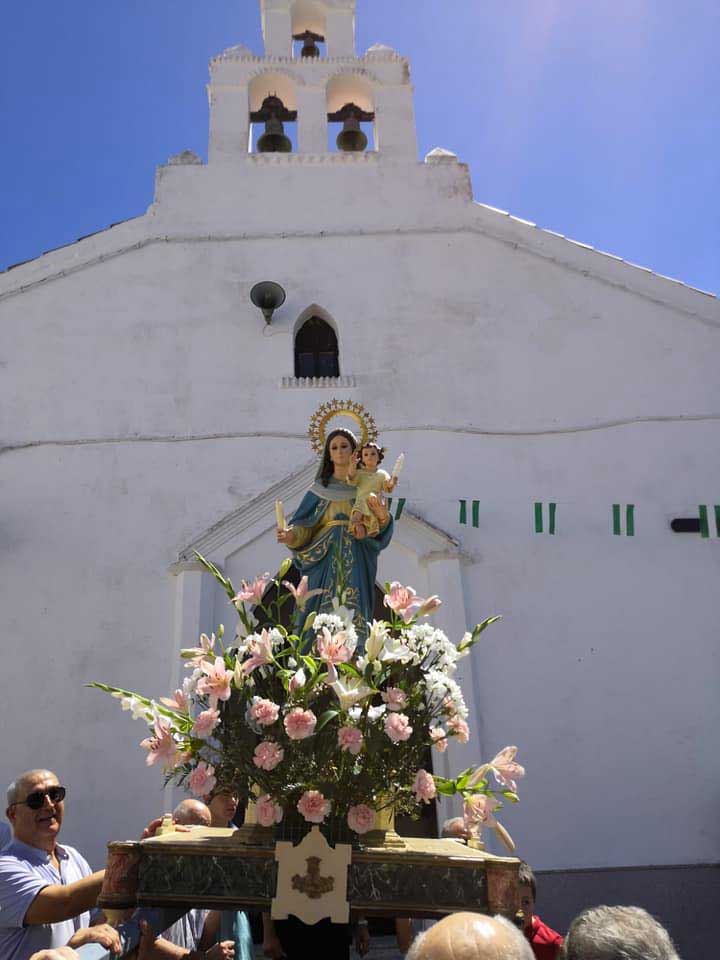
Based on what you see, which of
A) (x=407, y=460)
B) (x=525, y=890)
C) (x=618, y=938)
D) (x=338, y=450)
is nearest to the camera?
(x=618, y=938)

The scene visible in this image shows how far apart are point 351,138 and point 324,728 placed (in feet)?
34.0

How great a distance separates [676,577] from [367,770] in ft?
20.9

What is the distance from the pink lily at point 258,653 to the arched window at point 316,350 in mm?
6792

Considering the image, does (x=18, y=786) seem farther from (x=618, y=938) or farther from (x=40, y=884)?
(x=618, y=938)

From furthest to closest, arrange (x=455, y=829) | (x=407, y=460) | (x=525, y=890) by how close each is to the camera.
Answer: (x=407, y=460) < (x=455, y=829) < (x=525, y=890)

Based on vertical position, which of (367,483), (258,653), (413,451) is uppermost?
(413,451)

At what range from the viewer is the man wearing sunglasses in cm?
308

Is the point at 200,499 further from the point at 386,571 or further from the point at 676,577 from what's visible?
the point at 676,577

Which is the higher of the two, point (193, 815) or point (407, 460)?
point (407, 460)

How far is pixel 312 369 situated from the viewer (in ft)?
32.7

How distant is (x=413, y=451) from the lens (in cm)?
920

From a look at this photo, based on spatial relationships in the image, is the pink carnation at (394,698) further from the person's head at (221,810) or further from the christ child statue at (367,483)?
the christ child statue at (367,483)

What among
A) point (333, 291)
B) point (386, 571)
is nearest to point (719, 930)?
point (386, 571)

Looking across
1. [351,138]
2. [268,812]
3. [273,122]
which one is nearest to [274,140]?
[273,122]
